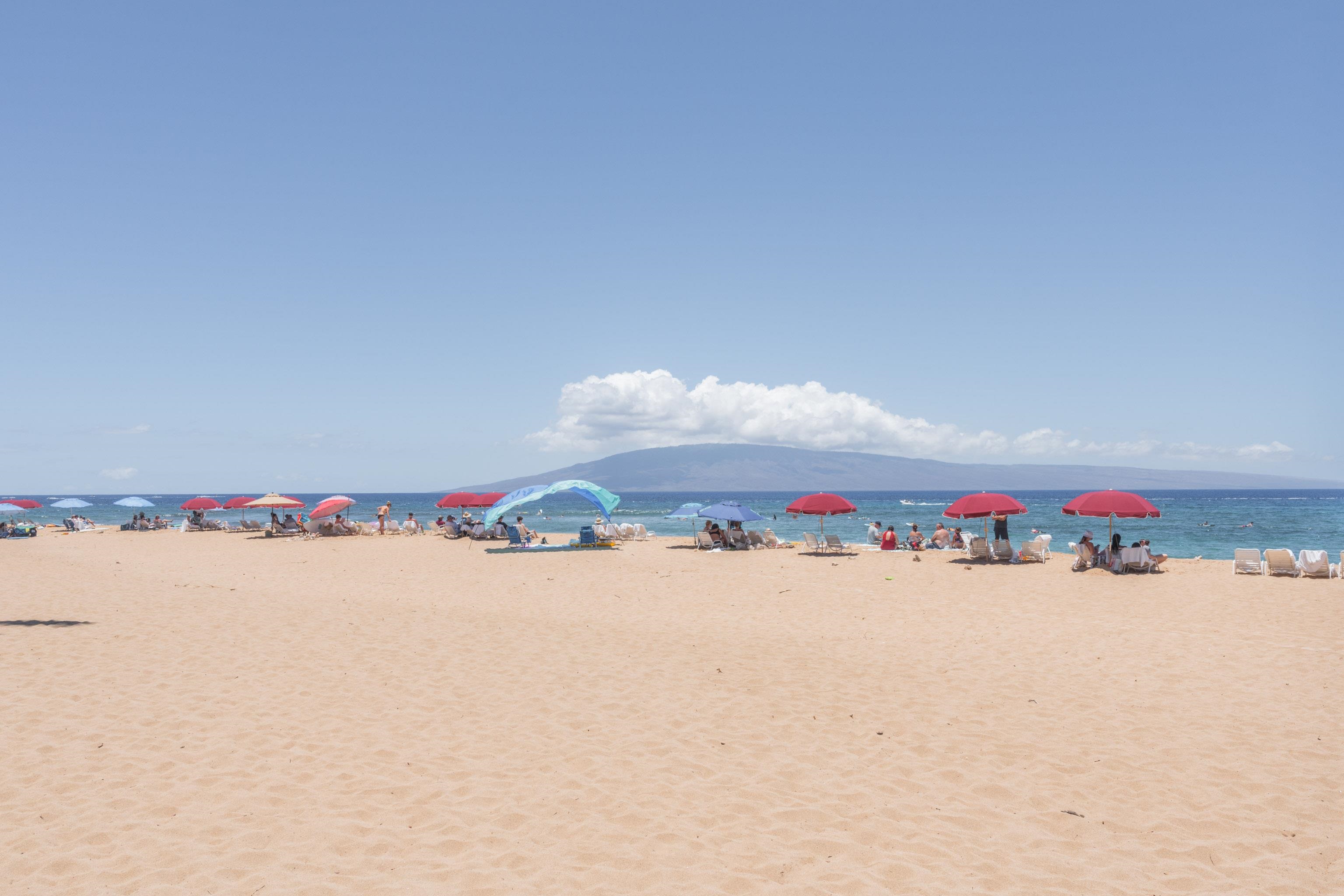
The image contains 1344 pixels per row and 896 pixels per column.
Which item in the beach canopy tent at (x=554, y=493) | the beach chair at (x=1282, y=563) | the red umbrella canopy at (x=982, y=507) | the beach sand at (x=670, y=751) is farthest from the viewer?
the beach canopy tent at (x=554, y=493)

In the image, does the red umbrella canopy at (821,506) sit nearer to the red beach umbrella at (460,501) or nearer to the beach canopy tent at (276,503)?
the red beach umbrella at (460,501)

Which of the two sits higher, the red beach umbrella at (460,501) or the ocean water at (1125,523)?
the red beach umbrella at (460,501)

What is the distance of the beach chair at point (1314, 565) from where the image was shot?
15695mm

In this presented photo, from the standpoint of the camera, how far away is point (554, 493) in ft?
80.4

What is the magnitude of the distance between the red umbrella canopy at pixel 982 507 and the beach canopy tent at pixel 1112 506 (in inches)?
52.2

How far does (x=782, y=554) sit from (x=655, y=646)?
42.8 ft

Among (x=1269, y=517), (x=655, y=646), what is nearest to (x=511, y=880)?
(x=655, y=646)

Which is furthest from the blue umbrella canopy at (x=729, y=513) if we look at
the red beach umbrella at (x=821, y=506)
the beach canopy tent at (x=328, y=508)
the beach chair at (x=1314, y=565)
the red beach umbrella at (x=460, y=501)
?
the beach canopy tent at (x=328, y=508)

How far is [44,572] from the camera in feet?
57.6

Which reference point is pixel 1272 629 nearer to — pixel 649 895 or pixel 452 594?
pixel 649 895

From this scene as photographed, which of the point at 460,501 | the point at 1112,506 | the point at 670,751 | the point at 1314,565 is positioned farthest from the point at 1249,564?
the point at 460,501

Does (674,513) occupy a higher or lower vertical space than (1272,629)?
higher

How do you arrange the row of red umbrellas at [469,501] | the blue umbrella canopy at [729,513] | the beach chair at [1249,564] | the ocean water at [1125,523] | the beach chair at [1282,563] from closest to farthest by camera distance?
the beach chair at [1282,563] → the beach chair at [1249,564] → the blue umbrella canopy at [729,513] → the row of red umbrellas at [469,501] → the ocean water at [1125,523]

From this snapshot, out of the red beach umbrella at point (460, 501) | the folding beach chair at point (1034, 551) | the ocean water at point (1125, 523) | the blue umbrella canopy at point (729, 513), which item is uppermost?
the red beach umbrella at point (460, 501)
